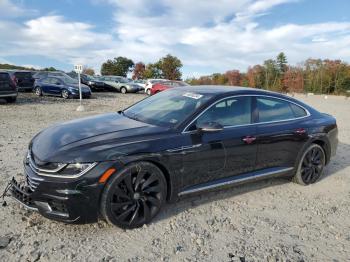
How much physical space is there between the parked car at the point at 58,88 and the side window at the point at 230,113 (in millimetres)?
17276

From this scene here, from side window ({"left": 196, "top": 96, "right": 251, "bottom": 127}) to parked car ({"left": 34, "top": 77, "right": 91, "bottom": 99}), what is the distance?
56.7 ft

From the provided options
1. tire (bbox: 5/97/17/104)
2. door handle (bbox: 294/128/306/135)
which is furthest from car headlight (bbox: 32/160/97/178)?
tire (bbox: 5/97/17/104)

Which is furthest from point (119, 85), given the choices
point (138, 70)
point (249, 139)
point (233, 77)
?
point (233, 77)

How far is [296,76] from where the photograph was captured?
8044cm

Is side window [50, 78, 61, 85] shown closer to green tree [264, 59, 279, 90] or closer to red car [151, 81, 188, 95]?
red car [151, 81, 188, 95]

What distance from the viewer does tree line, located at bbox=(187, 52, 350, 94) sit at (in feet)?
236

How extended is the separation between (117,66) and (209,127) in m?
72.5

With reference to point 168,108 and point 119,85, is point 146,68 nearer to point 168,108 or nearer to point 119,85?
point 119,85

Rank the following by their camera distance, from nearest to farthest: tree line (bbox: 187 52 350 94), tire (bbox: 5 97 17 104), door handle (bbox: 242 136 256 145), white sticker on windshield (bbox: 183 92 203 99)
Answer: door handle (bbox: 242 136 256 145), white sticker on windshield (bbox: 183 92 203 99), tire (bbox: 5 97 17 104), tree line (bbox: 187 52 350 94)

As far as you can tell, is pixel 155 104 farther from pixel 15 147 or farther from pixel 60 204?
pixel 15 147

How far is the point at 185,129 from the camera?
420cm

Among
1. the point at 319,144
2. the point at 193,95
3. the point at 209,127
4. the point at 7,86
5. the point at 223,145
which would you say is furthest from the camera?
the point at 7,86

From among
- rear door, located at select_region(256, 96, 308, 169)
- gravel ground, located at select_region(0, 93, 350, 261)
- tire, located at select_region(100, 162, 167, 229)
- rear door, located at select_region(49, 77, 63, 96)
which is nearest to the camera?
gravel ground, located at select_region(0, 93, 350, 261)

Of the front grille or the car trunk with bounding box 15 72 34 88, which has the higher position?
the car trunk with bounding box 15 72 34 88
